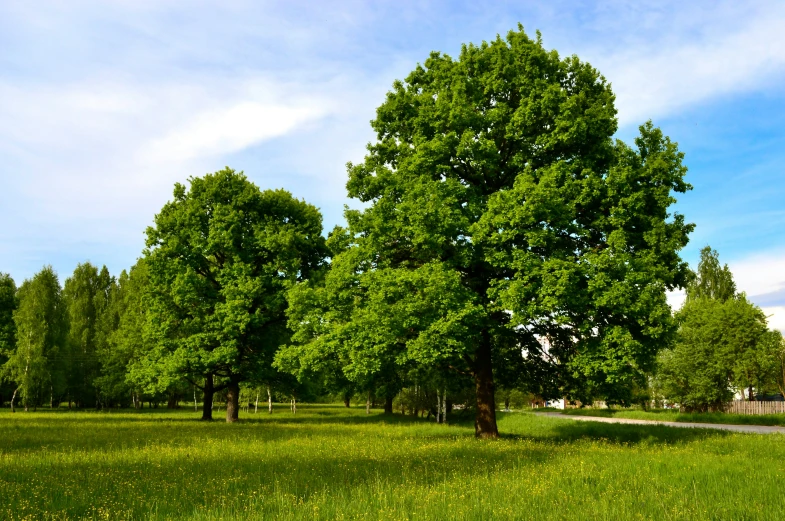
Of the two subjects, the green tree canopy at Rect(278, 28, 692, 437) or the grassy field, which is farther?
the green tree canopy at Rect(278, 28, 692, 437)

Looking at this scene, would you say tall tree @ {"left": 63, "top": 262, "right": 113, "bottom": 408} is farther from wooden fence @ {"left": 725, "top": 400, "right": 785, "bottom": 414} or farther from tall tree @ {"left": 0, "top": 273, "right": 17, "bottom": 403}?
wooden fence @ {"left": 725, "top": 400, "right": 785, "bottom": 414}

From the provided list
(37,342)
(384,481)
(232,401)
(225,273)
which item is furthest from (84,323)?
(384,481)

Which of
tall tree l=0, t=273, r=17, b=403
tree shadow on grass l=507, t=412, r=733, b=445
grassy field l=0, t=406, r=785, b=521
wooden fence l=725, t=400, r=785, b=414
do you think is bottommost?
wooden fence l=725, t=400, r=785, b=414

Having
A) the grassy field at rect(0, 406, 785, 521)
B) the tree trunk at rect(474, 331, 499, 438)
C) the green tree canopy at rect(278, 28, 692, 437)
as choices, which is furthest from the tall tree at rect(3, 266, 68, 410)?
the tree trunk at rect(474, 331, 499, 438)

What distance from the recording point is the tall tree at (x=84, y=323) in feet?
243

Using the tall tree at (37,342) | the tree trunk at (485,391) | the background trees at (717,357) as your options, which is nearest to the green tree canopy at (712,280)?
the background trees at (717,357)

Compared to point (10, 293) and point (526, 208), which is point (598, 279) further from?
point (10, 293)

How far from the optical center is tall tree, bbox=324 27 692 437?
21.2 metres

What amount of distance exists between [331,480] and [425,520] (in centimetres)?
486

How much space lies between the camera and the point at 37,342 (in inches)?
2379

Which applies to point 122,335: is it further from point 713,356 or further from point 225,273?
point 713,356

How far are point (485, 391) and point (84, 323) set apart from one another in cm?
7297

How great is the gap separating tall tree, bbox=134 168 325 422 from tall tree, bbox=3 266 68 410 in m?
29.0

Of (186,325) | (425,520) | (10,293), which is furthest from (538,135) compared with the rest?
(10,293)
